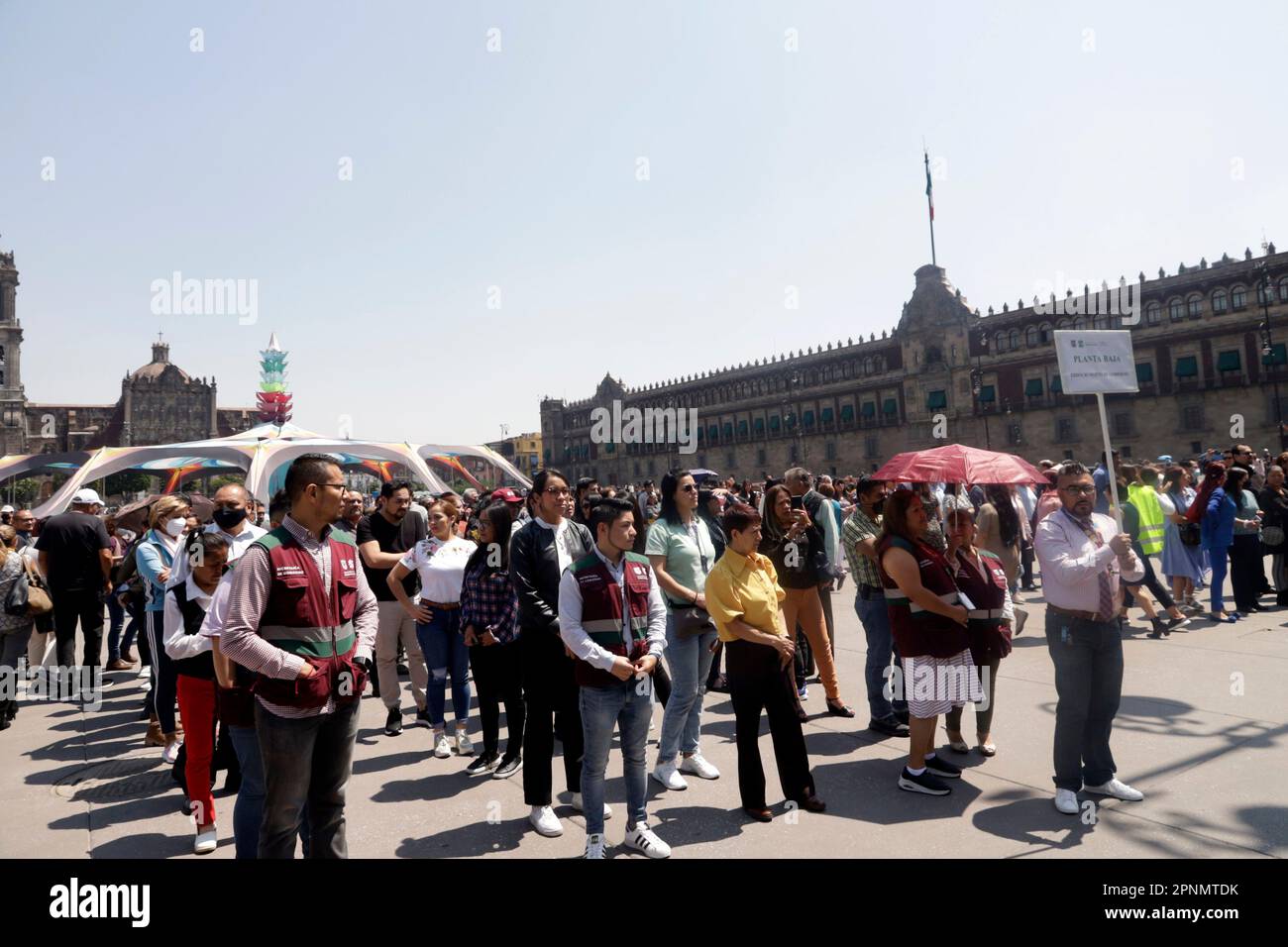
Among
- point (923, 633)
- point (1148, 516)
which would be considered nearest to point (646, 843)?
point (923, 633)

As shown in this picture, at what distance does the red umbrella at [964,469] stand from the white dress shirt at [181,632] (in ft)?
16.9

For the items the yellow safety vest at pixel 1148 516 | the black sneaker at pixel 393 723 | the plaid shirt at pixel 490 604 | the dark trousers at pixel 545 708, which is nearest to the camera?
the dark trousers at pixel 545 708

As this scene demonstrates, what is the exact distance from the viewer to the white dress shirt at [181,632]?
12.1 ft

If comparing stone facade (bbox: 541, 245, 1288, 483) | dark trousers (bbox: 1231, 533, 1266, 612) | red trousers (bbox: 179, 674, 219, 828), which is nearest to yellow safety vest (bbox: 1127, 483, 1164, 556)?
dark trousers (bbox: 1231, 533, 1266, 612)

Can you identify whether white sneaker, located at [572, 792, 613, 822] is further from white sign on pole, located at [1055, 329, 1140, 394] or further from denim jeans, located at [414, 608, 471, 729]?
white sign on pole, located at [1055, 329, 1140, 394]

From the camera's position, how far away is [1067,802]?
3779 mm

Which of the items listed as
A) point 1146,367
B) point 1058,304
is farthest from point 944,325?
point 1146,367

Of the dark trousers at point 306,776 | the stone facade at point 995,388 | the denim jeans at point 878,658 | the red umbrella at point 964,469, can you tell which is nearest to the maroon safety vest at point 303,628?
the dark trousers at point 306,776

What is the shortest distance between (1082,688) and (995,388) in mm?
50084

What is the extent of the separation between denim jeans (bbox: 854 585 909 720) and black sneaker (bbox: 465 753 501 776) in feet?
9.09

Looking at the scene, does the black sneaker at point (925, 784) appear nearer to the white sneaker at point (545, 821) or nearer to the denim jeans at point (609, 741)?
the denim jeans at point (609, 741)

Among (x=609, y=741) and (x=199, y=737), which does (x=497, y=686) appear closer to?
(x=609, y=741)
